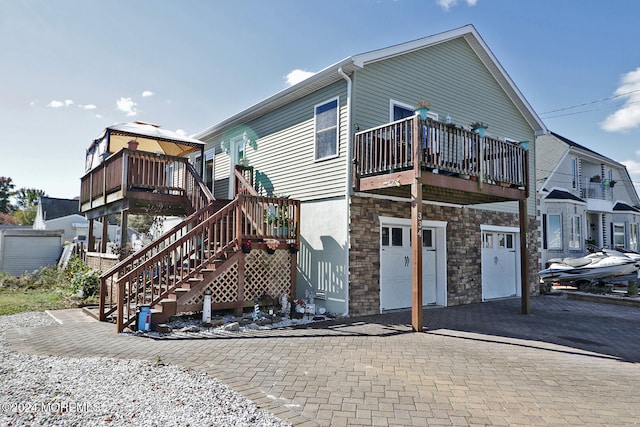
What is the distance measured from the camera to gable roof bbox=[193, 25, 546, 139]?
9332mm

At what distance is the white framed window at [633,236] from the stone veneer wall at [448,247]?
12.8 meters

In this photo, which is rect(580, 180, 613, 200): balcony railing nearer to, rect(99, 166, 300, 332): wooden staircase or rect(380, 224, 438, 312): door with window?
rect(380, 224, 438, 312): door with window

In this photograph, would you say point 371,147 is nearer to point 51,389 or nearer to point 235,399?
point 235,399

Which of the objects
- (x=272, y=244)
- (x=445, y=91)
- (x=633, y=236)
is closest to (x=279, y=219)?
(x=272, y=244)

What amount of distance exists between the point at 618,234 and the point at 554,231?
7212mm

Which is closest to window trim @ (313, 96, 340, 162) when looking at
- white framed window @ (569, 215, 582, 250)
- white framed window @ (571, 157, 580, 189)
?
white framed window @ (569, 215, 582, 250)

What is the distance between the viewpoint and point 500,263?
1317cm

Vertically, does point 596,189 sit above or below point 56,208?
above

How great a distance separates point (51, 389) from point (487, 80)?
13.8 meters

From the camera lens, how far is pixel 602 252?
1526cm

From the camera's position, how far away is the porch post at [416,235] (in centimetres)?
763

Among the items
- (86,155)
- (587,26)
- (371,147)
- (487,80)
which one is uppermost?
(587,26)

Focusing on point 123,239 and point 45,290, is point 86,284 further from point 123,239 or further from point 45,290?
point 45,290

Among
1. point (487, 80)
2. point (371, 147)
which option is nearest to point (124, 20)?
point (371, 147)
